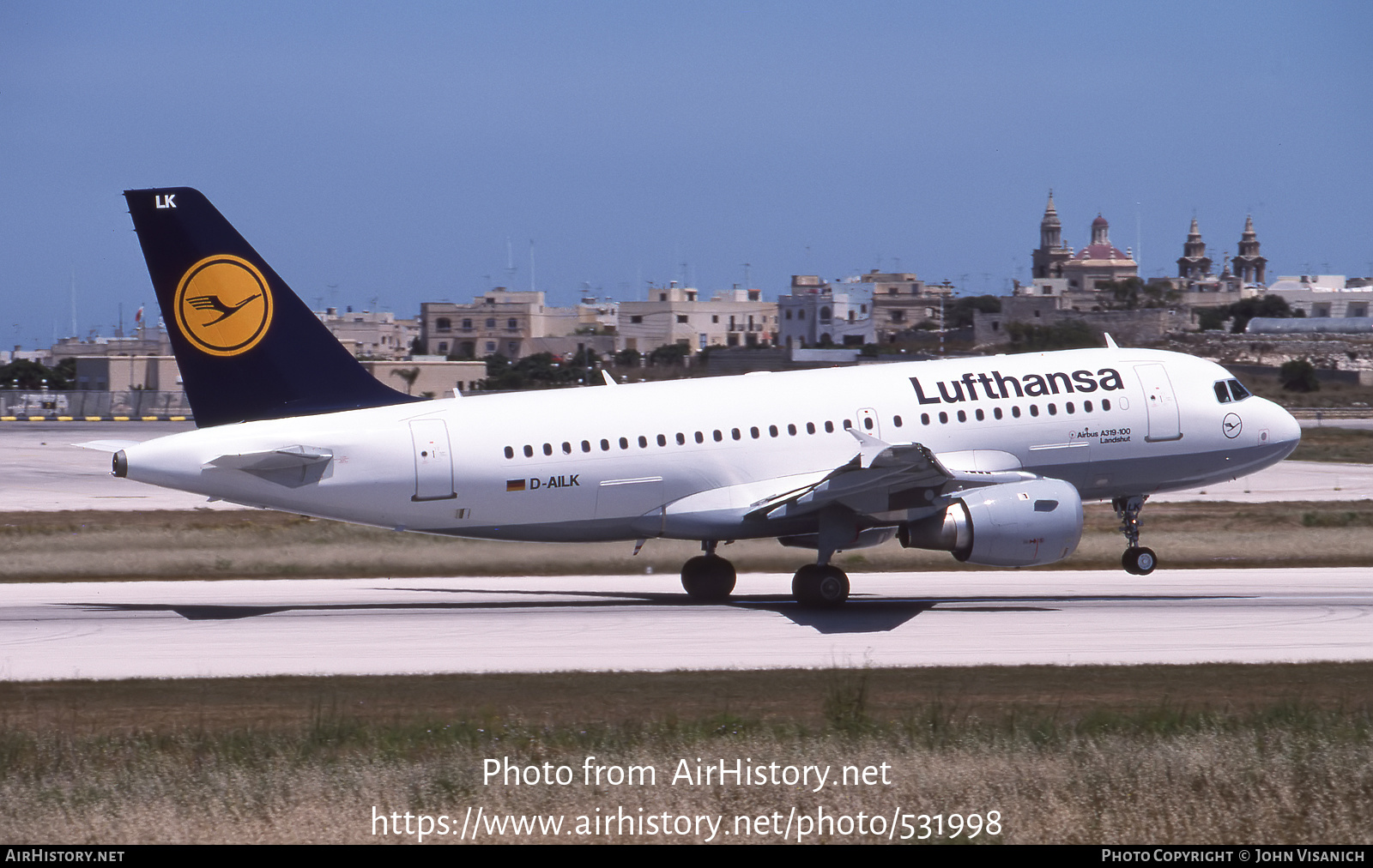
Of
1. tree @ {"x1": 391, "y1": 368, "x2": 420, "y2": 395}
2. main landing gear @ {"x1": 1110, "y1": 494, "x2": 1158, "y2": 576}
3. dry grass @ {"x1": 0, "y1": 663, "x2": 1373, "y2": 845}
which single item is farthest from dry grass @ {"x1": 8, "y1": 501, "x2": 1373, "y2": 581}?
tree @ {"x1": 391, "y1": 368, "x2": 420, "y2": 395}

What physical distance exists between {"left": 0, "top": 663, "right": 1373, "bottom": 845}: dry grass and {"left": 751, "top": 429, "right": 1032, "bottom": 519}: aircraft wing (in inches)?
218

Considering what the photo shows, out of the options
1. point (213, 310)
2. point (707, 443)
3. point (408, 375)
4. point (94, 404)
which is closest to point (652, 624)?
point (707, 443)

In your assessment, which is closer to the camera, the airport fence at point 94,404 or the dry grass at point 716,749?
the dry grass at point 716,749

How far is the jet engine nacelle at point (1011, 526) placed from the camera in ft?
86.9

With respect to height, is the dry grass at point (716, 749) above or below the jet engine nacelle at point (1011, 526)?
below

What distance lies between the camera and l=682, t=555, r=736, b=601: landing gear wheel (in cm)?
→ 2984

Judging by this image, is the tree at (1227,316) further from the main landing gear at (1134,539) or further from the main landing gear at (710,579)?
the main landing gear at (710,579)

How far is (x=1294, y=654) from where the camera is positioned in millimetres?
22562

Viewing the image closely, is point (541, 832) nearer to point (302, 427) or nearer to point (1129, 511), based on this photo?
point (302, 427)

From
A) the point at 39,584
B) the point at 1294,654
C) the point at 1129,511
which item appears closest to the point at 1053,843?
the point at 1294,654

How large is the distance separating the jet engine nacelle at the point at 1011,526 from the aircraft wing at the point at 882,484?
17.1 inches

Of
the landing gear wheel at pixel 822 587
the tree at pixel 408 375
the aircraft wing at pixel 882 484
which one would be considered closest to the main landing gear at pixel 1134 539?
the aircraft wing at pixel 882 484

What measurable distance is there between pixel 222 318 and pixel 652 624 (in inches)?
381

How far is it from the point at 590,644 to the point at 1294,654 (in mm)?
10903
